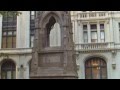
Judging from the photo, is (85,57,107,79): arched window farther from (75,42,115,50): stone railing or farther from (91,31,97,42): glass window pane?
(91,31,97,42): glass window pane

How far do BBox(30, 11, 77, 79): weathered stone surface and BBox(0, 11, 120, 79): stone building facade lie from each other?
1407 cm

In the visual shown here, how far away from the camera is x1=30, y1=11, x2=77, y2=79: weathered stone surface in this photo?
18.0 m

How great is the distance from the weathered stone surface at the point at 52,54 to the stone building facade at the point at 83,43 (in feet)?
46.2

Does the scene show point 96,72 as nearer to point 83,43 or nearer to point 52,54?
point 83,43

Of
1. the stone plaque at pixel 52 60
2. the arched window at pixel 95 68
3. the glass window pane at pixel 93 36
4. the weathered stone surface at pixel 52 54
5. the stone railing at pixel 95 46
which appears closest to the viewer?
the weathered stone surface at pixel 52 54

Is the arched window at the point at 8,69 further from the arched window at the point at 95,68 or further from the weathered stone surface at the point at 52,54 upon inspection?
the weathered stone surface at the point at 52,54

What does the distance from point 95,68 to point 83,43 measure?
3.13m

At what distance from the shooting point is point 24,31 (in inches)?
1405

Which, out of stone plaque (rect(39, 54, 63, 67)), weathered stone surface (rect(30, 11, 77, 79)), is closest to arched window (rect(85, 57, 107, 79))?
weathered stone surface (rect(30, 11, 77, 79))

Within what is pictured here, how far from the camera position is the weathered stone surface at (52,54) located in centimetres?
1805

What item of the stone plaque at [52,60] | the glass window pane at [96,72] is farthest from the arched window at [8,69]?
the stone plaque at [52,60]

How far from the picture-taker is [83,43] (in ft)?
110
